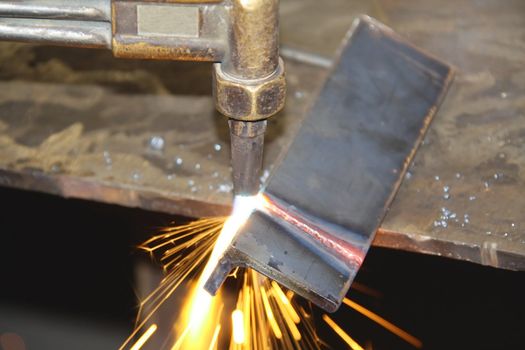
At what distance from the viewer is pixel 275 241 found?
4.69 feet

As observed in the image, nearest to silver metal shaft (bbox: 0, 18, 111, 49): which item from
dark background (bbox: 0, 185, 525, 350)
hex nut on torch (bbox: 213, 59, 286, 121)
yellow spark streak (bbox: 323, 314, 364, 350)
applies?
hex nut on torch (bbox: 213, 59, 286, 121)

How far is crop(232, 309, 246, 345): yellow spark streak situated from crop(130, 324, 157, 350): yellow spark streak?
0.57 feet

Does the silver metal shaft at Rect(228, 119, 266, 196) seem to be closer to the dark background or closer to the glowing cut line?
the glowing cut line

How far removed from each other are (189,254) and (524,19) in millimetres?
1346

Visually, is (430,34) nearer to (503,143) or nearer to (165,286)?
(503,143)

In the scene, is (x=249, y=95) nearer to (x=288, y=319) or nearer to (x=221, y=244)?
(x=221, y=244)

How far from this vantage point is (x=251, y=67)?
1.20 metres

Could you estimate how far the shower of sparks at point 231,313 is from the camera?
1559 mm

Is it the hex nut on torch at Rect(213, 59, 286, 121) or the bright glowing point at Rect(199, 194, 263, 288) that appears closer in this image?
the hex nut on torch at Rect(213, 59, 286, 121)

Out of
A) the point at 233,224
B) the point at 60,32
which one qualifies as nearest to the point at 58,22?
the point at 60,32

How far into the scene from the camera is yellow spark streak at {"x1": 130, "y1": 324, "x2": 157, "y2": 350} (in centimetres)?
156

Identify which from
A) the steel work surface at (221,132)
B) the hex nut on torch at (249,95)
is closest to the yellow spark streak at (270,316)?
the steel work surface at (221,132)

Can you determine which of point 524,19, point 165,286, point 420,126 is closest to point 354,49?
point 420,126

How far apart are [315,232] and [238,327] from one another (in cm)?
28
